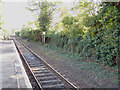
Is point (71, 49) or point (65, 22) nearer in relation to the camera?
point (71, 49)

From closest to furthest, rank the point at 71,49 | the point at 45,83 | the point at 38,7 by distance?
the point at 45,83
the point at 71,49
the point at 38,7

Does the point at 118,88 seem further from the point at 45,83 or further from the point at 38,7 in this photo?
the point at 38,7

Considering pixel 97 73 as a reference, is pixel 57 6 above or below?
above

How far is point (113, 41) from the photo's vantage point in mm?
7781

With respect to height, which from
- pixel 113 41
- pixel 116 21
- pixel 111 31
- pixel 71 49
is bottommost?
pixel 71 49

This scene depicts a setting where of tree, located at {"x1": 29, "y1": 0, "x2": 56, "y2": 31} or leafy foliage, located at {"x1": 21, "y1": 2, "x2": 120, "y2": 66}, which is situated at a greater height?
tree, located at {"x1": 29, "y1": 0, "x2": 56, "y2": 31}

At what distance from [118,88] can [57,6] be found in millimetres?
23535

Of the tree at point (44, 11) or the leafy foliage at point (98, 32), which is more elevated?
the tree at point (44, 11)

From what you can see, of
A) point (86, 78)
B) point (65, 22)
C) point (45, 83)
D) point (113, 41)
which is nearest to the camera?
point (45, 83)

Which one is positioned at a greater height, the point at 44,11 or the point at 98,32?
the point at 44,11

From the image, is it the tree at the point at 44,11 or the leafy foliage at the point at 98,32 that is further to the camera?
the tree at the point at 44,11

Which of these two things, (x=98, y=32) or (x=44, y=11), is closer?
(x=98, y=32)

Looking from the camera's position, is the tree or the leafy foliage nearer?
the leafy foliage

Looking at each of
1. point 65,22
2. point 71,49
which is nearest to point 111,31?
point 71,49
